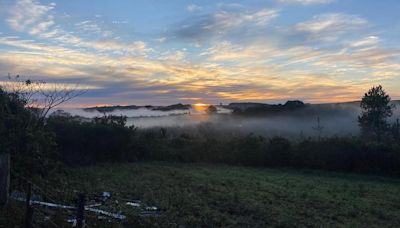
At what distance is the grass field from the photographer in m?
13.0

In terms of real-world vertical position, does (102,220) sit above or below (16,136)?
below

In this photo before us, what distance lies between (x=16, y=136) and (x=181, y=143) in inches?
759

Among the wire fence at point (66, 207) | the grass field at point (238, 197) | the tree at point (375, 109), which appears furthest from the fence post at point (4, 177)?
Answer: the tree at point (375, 109)

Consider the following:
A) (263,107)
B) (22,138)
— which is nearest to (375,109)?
(263,107)

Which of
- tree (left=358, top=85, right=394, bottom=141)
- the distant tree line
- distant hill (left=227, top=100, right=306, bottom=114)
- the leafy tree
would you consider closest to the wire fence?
the leafy tree

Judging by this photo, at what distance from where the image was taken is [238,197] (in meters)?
17.1

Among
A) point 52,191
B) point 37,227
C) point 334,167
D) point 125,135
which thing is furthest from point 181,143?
point 37,227

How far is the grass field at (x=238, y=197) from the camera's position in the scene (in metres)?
13.0

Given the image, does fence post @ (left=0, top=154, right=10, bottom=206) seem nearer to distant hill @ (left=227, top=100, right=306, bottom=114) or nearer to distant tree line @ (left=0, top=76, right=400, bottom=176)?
distant tree line @ (left=0, top=76, right=400, bottom=176)

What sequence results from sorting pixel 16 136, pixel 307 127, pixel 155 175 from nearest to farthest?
pixel 16 136 → pixel 155 175 → pixel 307 127

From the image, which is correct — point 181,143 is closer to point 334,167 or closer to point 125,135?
point 125,135

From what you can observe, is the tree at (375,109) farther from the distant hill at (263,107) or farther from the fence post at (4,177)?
the fence post at (4,177)

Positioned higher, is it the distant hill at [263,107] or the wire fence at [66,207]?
the distant hill at [263,107]

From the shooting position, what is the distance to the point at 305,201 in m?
17.3
